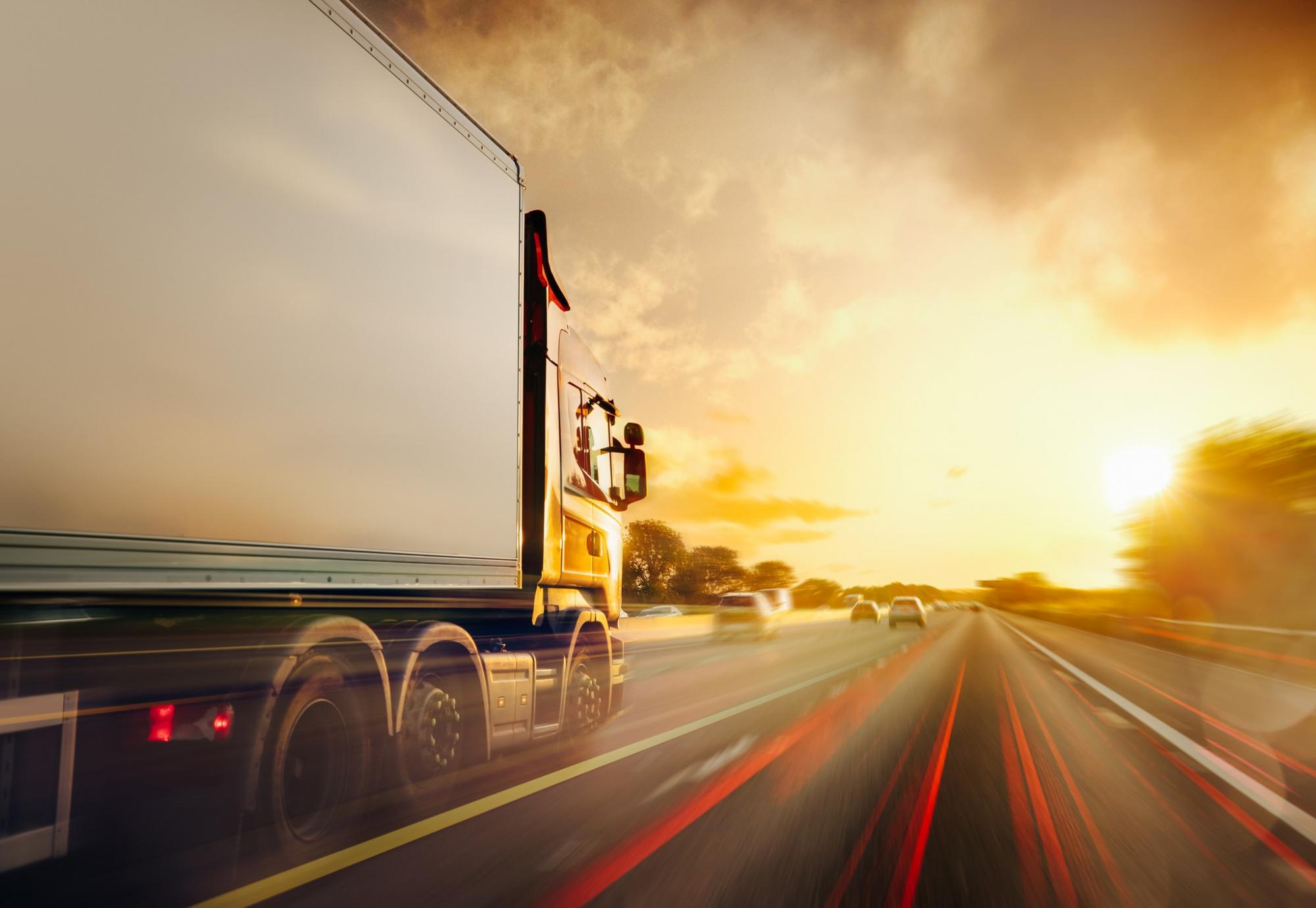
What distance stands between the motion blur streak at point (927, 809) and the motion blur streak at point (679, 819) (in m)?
1.26

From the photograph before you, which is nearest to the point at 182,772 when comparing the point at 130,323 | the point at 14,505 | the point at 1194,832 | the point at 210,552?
the point at 210,552

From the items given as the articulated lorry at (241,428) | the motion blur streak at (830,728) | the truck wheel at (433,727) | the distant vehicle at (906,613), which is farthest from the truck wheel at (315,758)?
the distant vehicle at (906,613)

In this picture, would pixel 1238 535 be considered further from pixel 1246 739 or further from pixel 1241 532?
pixel 1246 739

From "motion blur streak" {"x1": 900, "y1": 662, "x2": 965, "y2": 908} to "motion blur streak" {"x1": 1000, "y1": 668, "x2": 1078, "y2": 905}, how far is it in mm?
629

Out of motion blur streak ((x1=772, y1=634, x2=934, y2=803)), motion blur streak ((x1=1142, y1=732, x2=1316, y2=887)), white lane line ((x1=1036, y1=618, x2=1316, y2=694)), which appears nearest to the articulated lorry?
motion blur streak ((x1=772, y1=634, x2=934, y2=803))

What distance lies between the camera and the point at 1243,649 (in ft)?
66.9

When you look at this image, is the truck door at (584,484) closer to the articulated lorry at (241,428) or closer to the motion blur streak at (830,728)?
the articulated lorry at (241,428)

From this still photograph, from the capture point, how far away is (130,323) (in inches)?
119

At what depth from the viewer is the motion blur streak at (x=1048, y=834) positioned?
13.1ft

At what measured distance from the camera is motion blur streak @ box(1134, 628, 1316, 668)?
702 inches

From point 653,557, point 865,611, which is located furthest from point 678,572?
point 865,611

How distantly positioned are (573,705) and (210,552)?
15.9ft

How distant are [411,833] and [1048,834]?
3.76 m

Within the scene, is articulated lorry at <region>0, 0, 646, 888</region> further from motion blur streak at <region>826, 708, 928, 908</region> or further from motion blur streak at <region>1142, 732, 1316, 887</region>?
motion blur streak at <region>1142, 732, 1316, 887</region>
